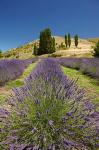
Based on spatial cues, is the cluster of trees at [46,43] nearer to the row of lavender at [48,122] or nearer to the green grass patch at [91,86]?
the green grass patch at [91,86]

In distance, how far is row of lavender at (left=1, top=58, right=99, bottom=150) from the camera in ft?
10.6

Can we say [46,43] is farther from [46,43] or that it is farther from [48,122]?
[48,122]

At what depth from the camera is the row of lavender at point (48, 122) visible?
10.6ft

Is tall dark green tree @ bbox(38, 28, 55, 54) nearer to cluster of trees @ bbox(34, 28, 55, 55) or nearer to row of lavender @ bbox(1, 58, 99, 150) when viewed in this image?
cluster of trees @ bbox(34, 28, 55, 55)

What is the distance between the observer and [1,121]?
367 centimetres

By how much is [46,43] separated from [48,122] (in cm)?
6129

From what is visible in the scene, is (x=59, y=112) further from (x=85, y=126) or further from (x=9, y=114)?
(x=9, y=114)

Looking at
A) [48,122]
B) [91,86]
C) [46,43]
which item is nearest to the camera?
[48,122]

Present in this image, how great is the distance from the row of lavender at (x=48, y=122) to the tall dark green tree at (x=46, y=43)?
60280mm

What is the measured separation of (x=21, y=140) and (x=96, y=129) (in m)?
0.88

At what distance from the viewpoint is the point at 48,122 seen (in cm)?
327

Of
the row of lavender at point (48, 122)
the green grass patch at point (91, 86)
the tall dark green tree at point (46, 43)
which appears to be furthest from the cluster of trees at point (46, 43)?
the row of lavender at point (48, 122)

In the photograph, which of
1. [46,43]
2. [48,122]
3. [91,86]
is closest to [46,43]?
[46,43]

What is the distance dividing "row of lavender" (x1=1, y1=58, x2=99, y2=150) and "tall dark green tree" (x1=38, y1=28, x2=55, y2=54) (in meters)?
60.3
